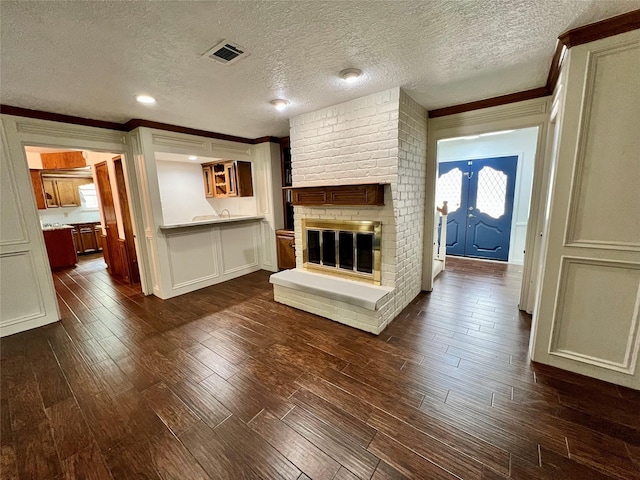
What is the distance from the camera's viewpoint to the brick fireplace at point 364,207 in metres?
2.64

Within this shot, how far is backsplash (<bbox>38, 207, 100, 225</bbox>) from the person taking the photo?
652 cm

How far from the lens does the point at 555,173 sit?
192 cm

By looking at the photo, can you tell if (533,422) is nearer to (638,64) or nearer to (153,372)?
(638,64)

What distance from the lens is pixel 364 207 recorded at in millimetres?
2879

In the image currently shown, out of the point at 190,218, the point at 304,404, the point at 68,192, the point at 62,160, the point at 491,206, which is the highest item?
the point at 62,160

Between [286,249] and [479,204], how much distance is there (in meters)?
4.21

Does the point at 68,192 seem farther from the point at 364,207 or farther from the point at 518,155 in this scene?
the point at 518,155

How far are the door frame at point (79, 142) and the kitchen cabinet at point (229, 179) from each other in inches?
64.7

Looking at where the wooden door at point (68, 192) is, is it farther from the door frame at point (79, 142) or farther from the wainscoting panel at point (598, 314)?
the wainscoting panel at point (598, 314)

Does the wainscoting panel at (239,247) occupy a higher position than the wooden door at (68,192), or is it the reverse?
the wooden door at (68,192)

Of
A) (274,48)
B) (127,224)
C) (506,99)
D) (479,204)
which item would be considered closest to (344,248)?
(274,48)

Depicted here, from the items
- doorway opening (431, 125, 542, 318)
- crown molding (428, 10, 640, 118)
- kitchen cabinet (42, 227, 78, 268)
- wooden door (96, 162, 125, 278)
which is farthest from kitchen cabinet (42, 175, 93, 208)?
crown molding (428, 10, 640, 118)

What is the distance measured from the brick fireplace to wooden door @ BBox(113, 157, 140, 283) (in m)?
2.74

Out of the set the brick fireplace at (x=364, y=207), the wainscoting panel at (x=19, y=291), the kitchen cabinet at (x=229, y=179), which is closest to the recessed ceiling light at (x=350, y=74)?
the brick fireplace at (x=364, y=207)
